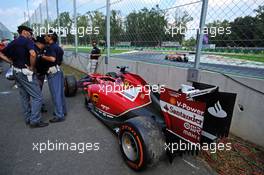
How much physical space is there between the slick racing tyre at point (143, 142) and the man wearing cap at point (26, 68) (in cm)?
189

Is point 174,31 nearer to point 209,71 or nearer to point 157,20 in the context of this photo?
point 157,20

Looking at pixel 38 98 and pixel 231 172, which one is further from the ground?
pixel 38 98

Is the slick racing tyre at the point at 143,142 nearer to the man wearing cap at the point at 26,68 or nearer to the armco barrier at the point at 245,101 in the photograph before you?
the armco barrier at the point at 245,101

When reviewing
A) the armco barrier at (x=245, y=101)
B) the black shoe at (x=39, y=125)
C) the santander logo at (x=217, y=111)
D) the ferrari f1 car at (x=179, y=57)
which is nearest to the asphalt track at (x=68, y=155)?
the black shoe at (x=39, y=125)

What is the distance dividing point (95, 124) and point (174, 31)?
99.9 inches

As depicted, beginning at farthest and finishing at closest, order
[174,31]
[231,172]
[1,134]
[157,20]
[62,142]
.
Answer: [157,20]
[174,31]
[1,134]
[62,142]
[231,172]

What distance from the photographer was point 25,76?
3.15 metres

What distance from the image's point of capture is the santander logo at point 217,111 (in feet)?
6.14

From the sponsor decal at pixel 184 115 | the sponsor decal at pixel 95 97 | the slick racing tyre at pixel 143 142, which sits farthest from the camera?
the sponsor decal at pixel 95 97

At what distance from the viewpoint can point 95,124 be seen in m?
3.47

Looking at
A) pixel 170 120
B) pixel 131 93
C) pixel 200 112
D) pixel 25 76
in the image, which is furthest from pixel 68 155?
pixel 200 112

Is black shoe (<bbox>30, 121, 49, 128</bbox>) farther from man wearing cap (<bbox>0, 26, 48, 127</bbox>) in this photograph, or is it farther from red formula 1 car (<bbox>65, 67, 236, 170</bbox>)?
red formula 1 car (<bbox>65, 67, 236, 170</bbox>)

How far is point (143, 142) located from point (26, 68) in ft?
7.70

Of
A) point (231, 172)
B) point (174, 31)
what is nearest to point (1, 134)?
point (231, 172)
